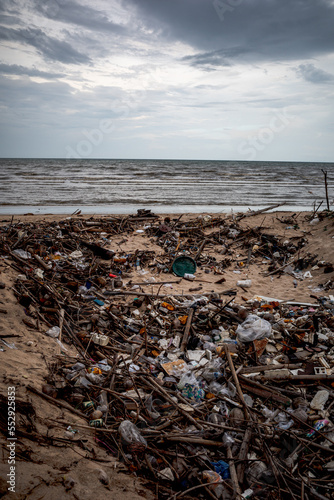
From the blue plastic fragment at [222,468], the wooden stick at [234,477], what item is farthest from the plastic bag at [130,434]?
the wooden stick at [234,477]

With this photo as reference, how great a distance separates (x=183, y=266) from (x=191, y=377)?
379 cm

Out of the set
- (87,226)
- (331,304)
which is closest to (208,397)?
(331,304)

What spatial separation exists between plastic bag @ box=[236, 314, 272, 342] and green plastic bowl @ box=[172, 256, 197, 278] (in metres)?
2.74

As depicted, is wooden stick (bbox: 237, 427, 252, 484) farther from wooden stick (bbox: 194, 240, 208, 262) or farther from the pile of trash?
wooden stick (bbox: 194, 240, 208, 262)

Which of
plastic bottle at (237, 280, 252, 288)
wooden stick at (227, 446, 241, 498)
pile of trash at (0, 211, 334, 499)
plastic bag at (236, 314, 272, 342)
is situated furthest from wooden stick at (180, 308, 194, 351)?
plastic bottle at (237, 280, 252, 288)

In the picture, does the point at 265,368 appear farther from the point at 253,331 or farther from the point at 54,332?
the point at 54,332

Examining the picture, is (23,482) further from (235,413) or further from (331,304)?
(331,304)

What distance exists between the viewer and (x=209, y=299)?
17.7ft

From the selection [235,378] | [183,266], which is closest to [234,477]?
[235,378]

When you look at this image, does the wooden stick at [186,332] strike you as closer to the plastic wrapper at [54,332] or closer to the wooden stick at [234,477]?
the wooden stick at [234,477]

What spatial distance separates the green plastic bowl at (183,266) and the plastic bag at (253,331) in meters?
2.74

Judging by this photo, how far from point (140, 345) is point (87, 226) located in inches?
243

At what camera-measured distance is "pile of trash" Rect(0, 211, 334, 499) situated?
2.36m

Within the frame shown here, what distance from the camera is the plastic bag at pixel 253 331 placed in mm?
3933
